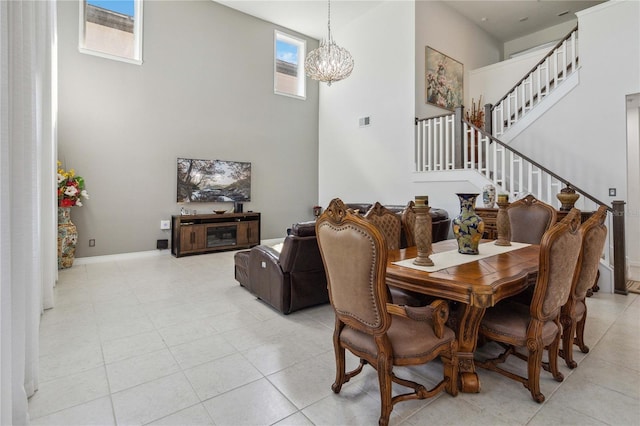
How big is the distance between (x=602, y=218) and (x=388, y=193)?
4.57m

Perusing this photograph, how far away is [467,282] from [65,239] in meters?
5.45

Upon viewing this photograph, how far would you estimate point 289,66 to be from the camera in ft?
25.3

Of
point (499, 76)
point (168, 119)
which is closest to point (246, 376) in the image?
point (168, 119)

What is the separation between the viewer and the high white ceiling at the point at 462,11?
252 inches

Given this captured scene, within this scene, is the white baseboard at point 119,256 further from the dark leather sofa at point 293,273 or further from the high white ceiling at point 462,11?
the high white ceiling at point 462,11

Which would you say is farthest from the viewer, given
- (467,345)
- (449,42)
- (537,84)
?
(449,42)

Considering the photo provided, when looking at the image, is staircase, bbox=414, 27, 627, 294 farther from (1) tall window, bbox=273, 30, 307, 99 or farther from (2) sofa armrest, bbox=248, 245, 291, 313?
(2) sofa armrest, bbox=248, 245, 291, 313

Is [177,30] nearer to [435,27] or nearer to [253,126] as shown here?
[253,126]

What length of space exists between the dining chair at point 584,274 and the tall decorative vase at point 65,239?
5927 mm

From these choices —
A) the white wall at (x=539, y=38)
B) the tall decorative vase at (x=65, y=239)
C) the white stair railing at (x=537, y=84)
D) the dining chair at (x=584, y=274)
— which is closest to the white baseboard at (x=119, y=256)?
the tall decorative vase at (x=65, y=239)

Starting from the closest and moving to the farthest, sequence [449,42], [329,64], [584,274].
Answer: [584,274] → [329,64] → [449,42]

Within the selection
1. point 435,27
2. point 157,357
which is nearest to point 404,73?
point 435,27

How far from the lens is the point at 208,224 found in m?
6.02

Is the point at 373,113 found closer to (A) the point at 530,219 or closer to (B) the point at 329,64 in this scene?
(B) the point at 329,64
